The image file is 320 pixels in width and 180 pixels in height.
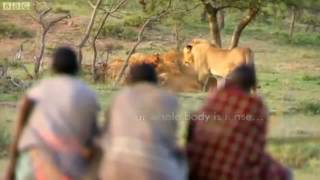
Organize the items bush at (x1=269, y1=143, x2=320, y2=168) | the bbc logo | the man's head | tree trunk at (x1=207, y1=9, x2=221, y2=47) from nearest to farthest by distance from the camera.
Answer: the man's head, bush at (x1=269, y1=143, x2=320, y2=168), tree trunk at (x1=207, y1=9, x2=221, y2=47), the bbc logo

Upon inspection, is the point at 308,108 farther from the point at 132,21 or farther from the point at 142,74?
the point at 132,21

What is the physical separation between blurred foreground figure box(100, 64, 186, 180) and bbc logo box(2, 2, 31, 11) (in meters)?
20.8

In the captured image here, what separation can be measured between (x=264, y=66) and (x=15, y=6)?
720 cm

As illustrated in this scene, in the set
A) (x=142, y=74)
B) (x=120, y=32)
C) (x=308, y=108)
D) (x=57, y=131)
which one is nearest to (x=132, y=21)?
(x=120, y=32)

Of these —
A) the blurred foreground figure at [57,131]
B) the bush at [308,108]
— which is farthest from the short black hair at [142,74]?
the bush at [308,108]

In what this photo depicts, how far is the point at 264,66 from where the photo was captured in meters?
25.1

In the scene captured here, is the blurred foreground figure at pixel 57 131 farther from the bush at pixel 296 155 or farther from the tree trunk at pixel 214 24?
the tree trunk at pixel 214 24

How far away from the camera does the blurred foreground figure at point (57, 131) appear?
5645 millimetres

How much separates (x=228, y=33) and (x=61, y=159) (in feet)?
89.5

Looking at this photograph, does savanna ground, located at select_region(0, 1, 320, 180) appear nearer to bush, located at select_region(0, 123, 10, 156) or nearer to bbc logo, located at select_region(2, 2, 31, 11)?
bush, located at select_region(0, 123, 10, 156)

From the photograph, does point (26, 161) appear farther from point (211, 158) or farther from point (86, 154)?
point (211, 158)

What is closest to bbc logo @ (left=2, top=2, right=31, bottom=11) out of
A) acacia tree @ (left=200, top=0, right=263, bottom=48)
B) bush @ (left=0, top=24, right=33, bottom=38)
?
bush @ (left=0, top=24, right=33, bottom=38)

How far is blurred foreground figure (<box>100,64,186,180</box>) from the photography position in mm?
5434

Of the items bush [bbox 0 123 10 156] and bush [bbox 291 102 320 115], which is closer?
bush [bbox 0 123 10 156]
